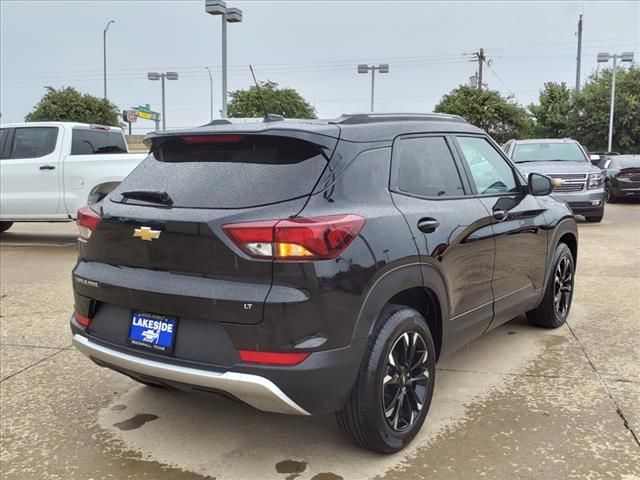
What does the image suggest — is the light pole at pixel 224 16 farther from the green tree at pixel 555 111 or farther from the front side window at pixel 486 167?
the green tree at pixel 555 111

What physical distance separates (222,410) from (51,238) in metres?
8.59

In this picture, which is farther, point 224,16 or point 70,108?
point 70,108

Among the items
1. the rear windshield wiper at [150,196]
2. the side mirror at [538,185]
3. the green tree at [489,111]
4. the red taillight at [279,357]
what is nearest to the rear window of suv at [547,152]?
the side mirror at [538,185]

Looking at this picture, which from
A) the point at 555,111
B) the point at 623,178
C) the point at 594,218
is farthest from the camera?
the point at 555,111

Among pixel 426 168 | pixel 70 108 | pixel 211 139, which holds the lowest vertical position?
pixel 426 168

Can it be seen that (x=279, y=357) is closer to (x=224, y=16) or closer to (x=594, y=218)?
(x=594, y=218)

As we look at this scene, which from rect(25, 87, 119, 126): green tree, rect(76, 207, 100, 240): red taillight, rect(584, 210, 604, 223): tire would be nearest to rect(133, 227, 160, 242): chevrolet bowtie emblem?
rect(76, 207, 100, 240): red taillight

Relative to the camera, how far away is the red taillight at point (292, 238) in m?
2.69

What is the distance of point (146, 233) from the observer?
9.83 feet

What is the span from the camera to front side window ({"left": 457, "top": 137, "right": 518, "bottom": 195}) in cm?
407

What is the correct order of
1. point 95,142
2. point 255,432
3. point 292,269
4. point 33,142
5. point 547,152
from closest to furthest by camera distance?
1. point 292,269
2. point 255,432
3. point 33,142
4. point 95,142
5. point 547,152

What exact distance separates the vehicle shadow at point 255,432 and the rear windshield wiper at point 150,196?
99 cm

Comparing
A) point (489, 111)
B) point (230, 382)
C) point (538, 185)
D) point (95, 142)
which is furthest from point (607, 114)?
point (230, 382)

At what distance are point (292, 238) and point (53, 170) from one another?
27.0ft
